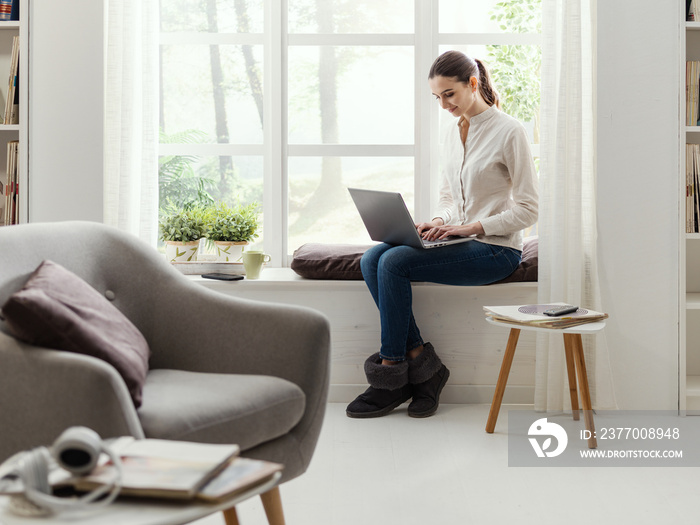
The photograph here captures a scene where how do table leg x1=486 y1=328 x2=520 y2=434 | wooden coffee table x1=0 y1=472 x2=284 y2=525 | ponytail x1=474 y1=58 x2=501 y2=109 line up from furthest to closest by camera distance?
ponytail x1=474 y1=58 x2=501 y2=109 < table leg x1=486 y1=328 x2=520 y2=434 < wooden coffee table x1=0 y1=472 x2=284 y2=525

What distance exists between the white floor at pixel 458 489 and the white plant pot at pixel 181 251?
42.7 inches

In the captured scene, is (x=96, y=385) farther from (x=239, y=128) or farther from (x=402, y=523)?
(x=239, y=128)

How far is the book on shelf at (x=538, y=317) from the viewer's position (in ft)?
7.49

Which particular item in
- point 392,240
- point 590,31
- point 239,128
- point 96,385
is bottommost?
point 96,385

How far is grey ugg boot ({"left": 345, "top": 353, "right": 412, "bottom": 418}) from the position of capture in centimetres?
265

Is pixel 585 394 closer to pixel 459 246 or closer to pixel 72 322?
pixel 459 246

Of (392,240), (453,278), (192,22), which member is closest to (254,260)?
(392,240)

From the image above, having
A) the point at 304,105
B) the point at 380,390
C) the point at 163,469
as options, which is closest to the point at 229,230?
the point at 304,105

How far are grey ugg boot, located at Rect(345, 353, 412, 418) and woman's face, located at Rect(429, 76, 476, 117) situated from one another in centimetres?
103

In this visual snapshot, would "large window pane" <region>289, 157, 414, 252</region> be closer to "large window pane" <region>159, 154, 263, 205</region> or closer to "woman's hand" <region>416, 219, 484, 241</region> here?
"large window pane" <region>159, 154, 263, 205</region>

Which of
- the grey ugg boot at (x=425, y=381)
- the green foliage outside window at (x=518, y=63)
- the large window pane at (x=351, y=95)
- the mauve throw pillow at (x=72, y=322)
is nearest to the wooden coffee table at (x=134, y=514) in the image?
the mauve throw pillow at (x=72, y=322)

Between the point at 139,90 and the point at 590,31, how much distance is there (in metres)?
1.83

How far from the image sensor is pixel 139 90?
299 cm

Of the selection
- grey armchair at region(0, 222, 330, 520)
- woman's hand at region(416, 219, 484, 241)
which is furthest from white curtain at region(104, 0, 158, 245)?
woman's hand at region(416, 219, 484, 241)
